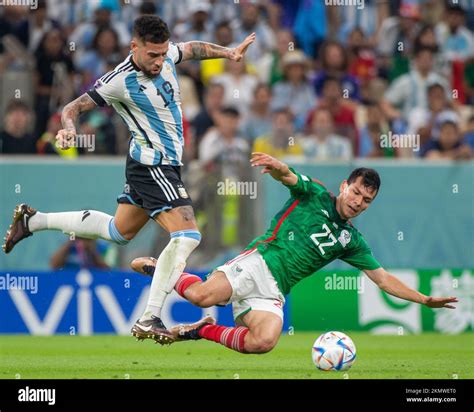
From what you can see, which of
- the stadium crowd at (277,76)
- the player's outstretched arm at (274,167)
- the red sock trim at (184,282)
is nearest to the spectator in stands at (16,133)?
the stadium crowd at (277,76)

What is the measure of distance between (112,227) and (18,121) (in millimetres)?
5347

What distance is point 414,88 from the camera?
18.0 m

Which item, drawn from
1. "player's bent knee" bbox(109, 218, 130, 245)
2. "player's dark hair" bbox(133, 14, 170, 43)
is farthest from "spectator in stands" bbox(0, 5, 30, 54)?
"player's dark hair" bbox(133, 14, 170, 43)

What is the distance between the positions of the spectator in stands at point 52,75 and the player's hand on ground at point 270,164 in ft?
23.7

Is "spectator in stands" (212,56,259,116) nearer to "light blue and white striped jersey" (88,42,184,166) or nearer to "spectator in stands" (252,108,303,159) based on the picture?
"spectator in stands" (252,108,303,159)

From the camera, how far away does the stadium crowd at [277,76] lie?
16.0 meters

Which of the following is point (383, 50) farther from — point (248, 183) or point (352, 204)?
point (352, 204)

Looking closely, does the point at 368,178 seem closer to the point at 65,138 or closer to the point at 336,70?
the point at 65,138

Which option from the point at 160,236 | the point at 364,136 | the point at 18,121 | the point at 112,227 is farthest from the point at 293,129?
the point at 112,227

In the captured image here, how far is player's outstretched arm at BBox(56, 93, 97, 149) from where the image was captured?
967 centimetres

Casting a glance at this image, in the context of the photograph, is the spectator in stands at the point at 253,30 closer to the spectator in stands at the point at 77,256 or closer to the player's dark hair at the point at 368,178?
the spectator in stands at the point at 77,256

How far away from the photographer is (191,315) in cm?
1495

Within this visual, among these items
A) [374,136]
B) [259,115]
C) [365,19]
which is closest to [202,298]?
[374,136]

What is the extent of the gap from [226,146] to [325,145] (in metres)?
1.30
